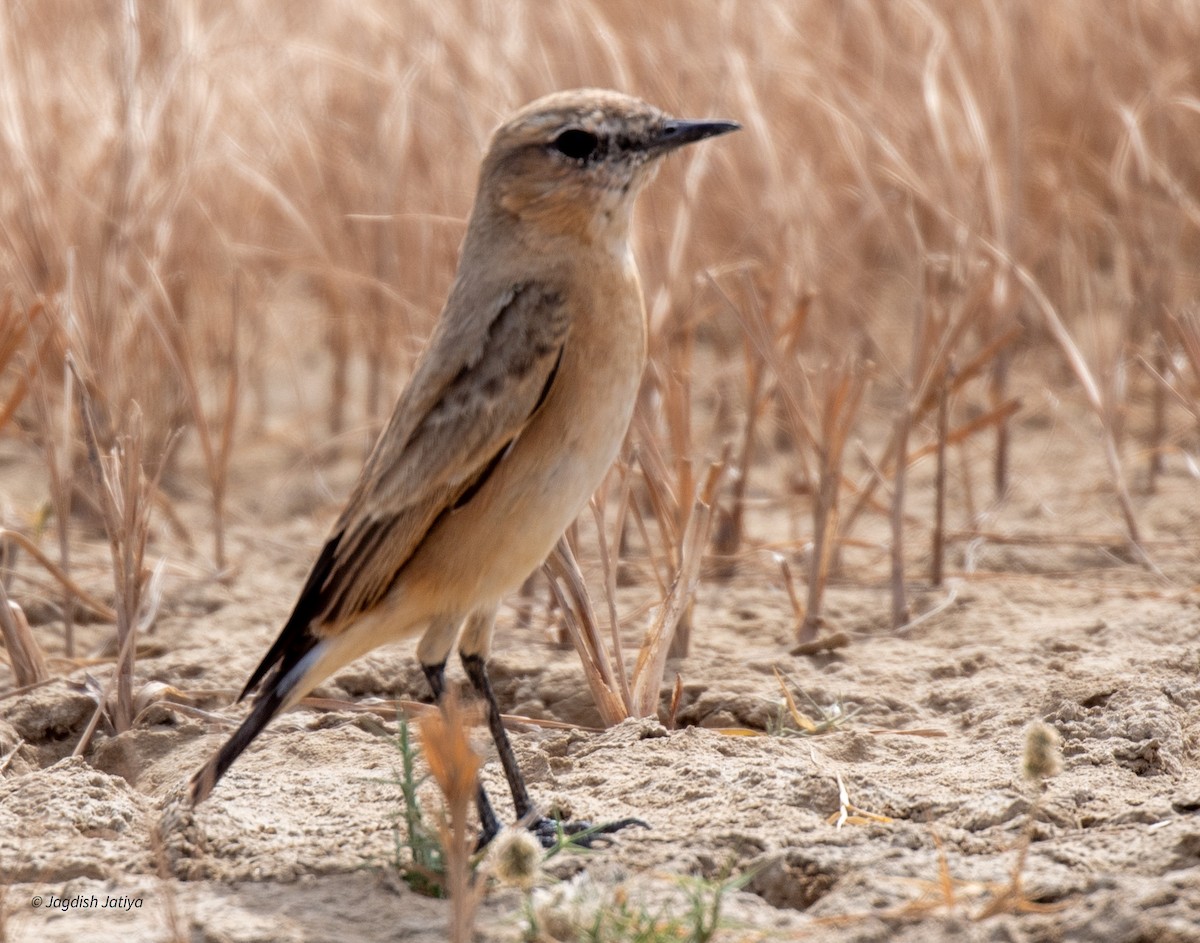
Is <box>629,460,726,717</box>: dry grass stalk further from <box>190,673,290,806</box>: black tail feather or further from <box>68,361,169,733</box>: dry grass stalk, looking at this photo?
<box>68,361,169,733</box>: dry grass stalk

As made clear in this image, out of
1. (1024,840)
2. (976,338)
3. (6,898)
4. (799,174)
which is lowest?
(6,898)

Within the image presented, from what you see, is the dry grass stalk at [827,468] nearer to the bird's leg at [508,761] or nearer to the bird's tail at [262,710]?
the bird's leg at [508,761]

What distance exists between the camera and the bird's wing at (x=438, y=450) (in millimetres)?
3586

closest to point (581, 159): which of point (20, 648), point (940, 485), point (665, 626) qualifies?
point (665, 626)

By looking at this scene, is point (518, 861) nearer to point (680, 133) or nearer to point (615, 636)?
point (615, 636)

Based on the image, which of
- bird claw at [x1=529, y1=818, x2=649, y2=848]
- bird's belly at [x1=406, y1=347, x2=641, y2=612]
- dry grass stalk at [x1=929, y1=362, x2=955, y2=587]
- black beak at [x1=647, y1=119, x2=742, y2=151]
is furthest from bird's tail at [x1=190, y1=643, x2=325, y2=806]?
dry grass stalk at [x1=929, y1=362, x2=955, y2=587]

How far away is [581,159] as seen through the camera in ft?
12.5

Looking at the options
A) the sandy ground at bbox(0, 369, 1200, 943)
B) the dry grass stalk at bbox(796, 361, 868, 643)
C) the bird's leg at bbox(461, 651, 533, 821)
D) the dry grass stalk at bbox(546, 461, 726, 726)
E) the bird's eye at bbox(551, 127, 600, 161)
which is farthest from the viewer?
the dry grass stalk at bbox(796, 361, 868, 643)

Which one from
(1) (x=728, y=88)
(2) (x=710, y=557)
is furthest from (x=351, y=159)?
(2) (x=710, y=557)

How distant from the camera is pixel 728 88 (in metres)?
6.23

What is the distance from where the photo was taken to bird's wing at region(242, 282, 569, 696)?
3.59 m

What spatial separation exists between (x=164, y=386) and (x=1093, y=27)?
4345 millimetres

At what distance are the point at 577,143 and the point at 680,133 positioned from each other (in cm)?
25

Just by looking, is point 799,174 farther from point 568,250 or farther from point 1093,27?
point 568,250
